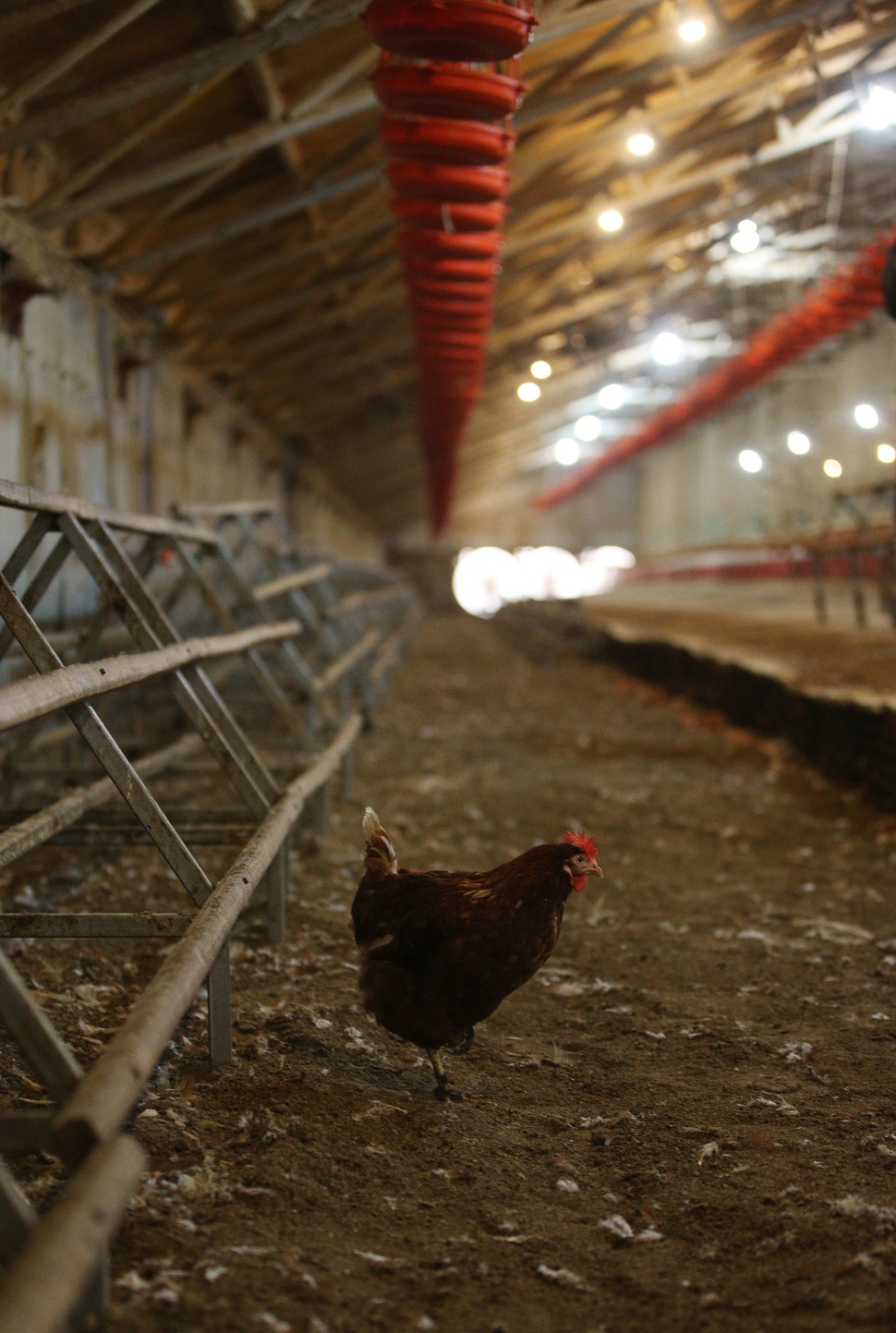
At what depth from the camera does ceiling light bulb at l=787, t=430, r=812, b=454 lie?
16.1 meters

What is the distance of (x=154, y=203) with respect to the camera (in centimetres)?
811

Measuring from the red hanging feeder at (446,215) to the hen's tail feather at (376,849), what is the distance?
3724 mm

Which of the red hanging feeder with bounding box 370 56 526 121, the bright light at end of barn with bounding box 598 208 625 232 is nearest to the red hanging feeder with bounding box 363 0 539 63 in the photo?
the red hanging feeder with bounding box 370 56 526 121

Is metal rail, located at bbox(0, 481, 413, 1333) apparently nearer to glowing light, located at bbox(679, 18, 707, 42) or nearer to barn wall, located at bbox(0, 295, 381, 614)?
barn wall, located at bbox(0, 295, 381, 614)

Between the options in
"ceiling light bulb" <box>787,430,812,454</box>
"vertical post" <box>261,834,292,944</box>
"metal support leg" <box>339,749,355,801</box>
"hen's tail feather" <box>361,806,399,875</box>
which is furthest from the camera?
"ceiling light bulb" <box>787,430,812,454</box>

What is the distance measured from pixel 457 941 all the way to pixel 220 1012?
0.65 meters

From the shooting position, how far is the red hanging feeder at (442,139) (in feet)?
15.9

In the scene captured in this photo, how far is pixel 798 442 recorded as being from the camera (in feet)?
54.4

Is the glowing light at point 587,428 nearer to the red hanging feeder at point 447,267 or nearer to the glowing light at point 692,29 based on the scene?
Result: the glowing light at point 692,29

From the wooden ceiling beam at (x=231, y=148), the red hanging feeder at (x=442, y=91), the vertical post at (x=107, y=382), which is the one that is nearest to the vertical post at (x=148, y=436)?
the vertical post at (x=107, y=382)

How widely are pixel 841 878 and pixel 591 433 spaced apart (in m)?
29.8

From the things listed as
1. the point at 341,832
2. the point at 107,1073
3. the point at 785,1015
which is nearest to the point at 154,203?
the point at 341,832

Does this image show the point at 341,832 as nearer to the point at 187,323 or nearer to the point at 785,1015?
the point at 785,1015

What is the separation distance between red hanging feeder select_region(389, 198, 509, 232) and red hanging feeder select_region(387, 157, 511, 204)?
328 mm
